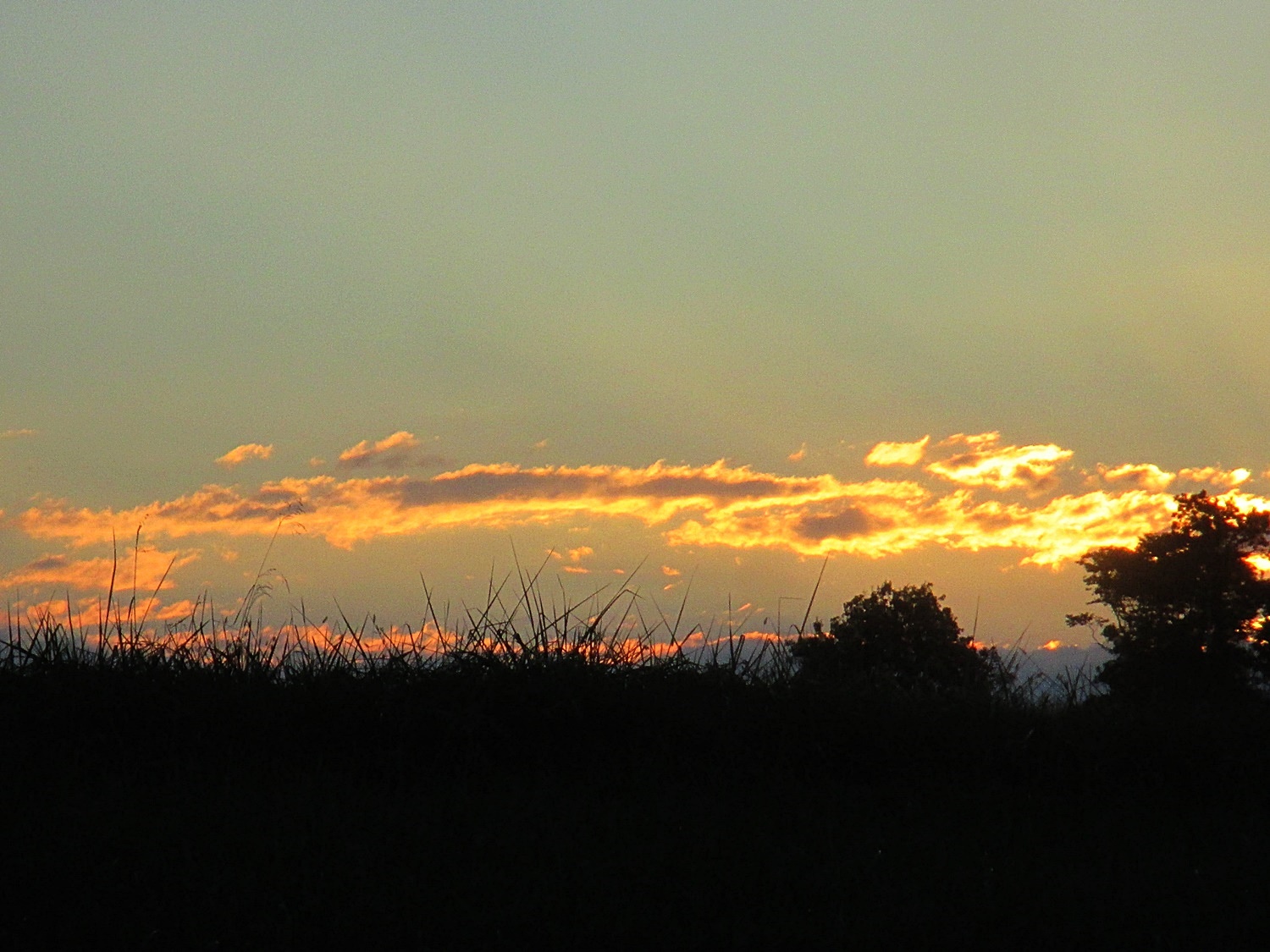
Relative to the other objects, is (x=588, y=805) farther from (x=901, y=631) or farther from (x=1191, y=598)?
(x=1191, y=598)

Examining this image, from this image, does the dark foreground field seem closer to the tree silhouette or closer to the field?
the field

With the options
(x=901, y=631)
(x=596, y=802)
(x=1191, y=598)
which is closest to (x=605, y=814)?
(x=596, y=802)

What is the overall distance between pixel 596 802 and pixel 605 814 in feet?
0.57

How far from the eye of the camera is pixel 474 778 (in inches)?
233

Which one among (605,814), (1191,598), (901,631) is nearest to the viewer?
(605,814)

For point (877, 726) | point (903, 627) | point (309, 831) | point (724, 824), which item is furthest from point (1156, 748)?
point (903, 627)

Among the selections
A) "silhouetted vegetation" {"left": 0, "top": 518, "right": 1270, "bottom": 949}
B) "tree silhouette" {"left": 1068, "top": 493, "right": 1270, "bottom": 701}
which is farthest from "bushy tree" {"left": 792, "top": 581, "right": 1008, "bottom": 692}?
"silhouetted vegetation" {"left": 0, "top": 518, "right": 1270, "bottom": 949}

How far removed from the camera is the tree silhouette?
3328cm

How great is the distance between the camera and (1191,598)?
35000 millimetres

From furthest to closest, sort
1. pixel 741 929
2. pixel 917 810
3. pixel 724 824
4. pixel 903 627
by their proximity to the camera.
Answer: pixel 903 627
pixel 917 810
pixel 724 824
pixel 741 929

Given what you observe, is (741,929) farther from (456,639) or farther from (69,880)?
(456,639)

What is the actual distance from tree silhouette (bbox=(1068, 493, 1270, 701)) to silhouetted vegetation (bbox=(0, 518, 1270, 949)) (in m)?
28.4

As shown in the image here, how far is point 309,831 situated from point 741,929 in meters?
1.93

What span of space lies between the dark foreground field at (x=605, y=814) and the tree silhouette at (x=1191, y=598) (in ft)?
94.6
